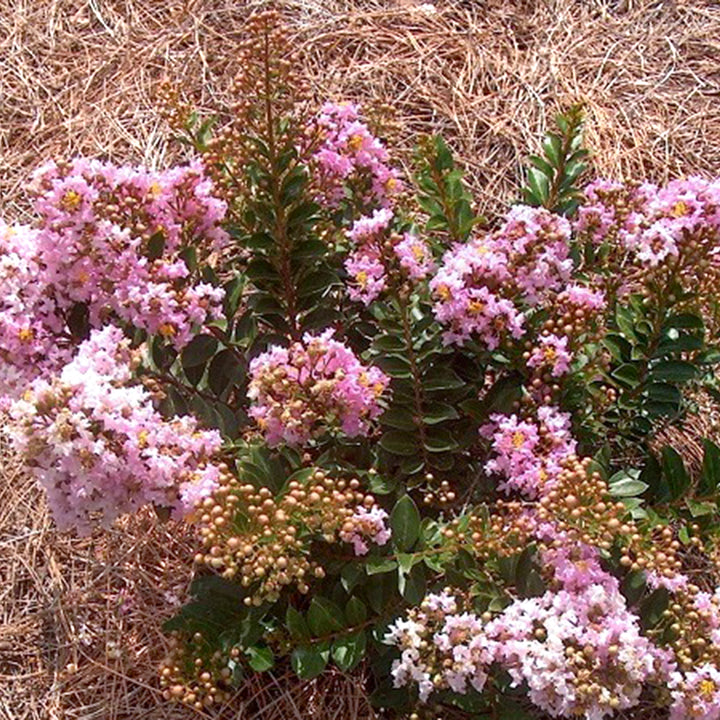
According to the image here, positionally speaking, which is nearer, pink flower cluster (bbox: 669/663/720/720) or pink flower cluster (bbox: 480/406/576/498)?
pink flower cluster (bbox: 669/663/720/720)

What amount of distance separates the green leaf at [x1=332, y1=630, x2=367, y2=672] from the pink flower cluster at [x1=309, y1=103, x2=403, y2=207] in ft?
3.17

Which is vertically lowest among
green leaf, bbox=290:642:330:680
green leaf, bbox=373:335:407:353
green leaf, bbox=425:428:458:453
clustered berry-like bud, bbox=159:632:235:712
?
→ clustered berry-like bud, bbox=159:632:235:712

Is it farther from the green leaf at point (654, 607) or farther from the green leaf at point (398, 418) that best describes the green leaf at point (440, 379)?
the green leaf at point (654, 607)

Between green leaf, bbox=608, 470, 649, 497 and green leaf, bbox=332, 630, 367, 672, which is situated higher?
green leaf, bbox=608, 470, 649, 497

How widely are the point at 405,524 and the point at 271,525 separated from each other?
0.34m

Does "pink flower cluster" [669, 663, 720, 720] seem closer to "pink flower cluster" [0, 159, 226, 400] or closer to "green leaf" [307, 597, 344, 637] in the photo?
"green leaf" [307, 597, 344, 637]

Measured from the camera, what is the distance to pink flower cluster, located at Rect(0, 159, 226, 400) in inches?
74.1

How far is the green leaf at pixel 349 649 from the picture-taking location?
1938 mm

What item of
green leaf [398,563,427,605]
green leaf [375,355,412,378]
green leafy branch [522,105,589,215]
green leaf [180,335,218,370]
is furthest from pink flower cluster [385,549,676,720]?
green leafy branch [522,105,589,215]

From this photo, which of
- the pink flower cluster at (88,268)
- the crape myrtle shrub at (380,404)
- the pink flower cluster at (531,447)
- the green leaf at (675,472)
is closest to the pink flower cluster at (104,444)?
the crape myrtle shrub at (380,404)

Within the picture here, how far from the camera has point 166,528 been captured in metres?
2.59

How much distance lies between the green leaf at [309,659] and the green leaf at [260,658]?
0.17 feet

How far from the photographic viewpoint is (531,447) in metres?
2.00

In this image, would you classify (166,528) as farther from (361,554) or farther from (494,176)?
(494,176)
